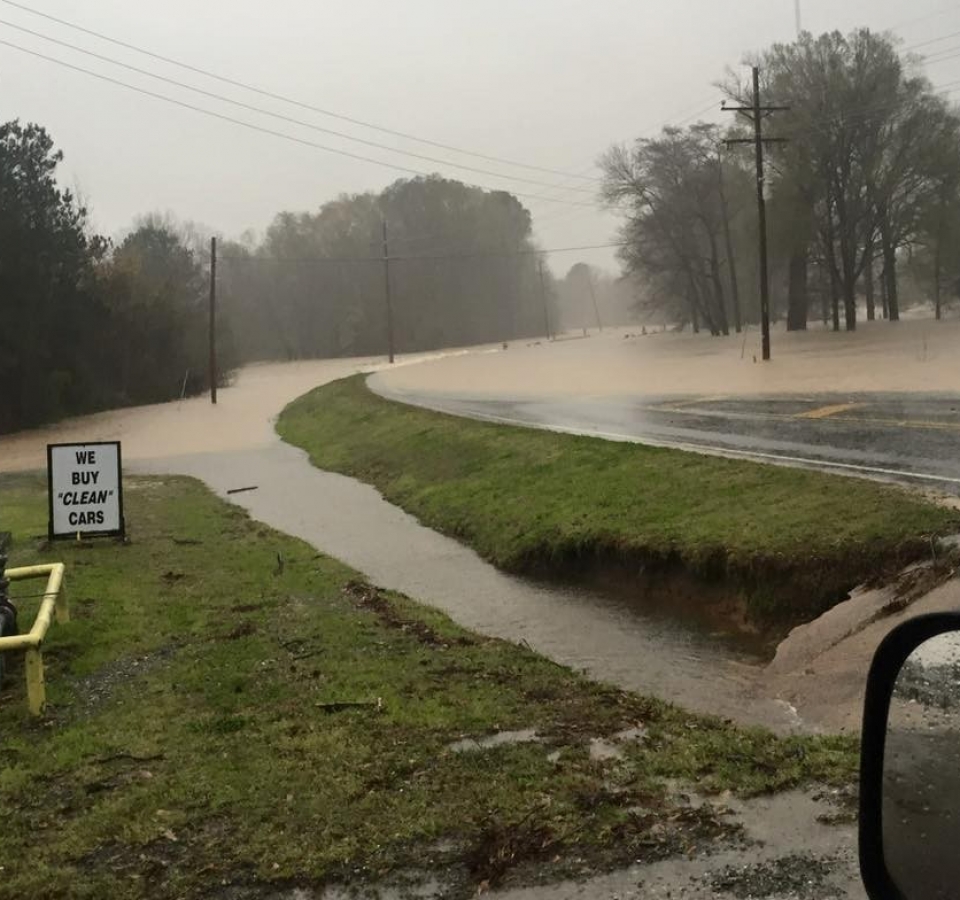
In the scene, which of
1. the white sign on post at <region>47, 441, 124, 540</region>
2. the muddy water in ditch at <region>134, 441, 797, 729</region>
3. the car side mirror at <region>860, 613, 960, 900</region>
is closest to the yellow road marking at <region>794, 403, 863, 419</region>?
the muddy water in ditch at <region>134, 441, 797, 729</region>

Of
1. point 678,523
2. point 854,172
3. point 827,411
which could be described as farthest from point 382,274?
point 678,523

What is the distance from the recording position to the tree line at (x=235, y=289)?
5028 centimetres

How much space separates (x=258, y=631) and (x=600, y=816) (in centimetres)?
512

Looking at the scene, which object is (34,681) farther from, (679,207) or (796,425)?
(679,207)

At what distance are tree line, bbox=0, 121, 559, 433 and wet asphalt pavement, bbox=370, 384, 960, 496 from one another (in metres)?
28.1

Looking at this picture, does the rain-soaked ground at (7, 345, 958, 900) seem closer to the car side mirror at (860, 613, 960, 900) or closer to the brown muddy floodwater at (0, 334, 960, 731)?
the brown muddy floodwater at (0, 334, 960, 731)

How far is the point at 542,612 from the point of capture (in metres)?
11.1

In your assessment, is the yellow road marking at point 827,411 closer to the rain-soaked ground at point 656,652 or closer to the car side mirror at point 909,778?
the rain-soaked ground at point 656,652

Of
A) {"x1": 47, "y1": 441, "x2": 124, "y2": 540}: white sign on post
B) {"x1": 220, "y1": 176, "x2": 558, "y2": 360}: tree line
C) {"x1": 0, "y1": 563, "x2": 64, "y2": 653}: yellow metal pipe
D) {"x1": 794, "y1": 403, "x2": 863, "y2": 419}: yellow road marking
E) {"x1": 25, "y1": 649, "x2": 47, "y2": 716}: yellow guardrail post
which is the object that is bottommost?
{"x1": 25, "y1": 649, "x2": 47, "y2": 716}: yellow guardrail post

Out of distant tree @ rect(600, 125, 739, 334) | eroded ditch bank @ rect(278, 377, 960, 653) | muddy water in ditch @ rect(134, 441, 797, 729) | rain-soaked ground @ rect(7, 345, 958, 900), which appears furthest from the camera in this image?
distant tree @ rect(600, 125, 739, 334)

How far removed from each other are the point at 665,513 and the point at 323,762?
7881 mm

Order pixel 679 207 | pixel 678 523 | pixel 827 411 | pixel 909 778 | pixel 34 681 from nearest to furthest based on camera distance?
pixel 909 778, pixel 34 681, pixel 678 523, pixel 827 411, pixel 679 207

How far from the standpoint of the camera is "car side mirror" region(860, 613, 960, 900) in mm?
2279

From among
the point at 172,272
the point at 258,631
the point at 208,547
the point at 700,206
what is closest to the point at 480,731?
the point at 258,631
